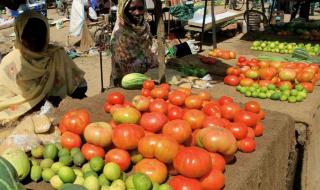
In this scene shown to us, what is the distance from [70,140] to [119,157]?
0.41m

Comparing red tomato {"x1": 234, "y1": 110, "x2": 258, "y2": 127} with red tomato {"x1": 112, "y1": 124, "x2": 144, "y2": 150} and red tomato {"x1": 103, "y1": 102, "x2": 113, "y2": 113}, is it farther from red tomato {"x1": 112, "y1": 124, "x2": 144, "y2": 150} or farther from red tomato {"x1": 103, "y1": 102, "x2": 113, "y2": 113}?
red tomato {"x1": 103, "y1": 102, "x2": 113, "y2": 113}

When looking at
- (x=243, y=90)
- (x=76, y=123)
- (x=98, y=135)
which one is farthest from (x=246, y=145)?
(x=243, y=90)

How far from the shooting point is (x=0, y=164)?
156 centimetres

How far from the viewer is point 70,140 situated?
249 centimetres

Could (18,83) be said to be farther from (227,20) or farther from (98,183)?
(227,20)

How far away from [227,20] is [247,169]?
12.5 metres

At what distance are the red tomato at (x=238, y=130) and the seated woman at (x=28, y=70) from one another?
260 centimetres

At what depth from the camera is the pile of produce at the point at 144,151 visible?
2.12 m

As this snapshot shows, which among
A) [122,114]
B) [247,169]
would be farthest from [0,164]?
[247,169]

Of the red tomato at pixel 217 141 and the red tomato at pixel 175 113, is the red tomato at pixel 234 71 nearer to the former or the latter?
the red tomato at pixel 175 113

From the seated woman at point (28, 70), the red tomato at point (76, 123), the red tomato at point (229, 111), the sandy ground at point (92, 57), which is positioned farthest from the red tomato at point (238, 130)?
the sandy ground at point (92, 57)

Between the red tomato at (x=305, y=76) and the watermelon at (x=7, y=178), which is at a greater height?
the watermelon at (x=7, y=178)

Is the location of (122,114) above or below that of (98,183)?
above

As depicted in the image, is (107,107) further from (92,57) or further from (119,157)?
(92,57)
